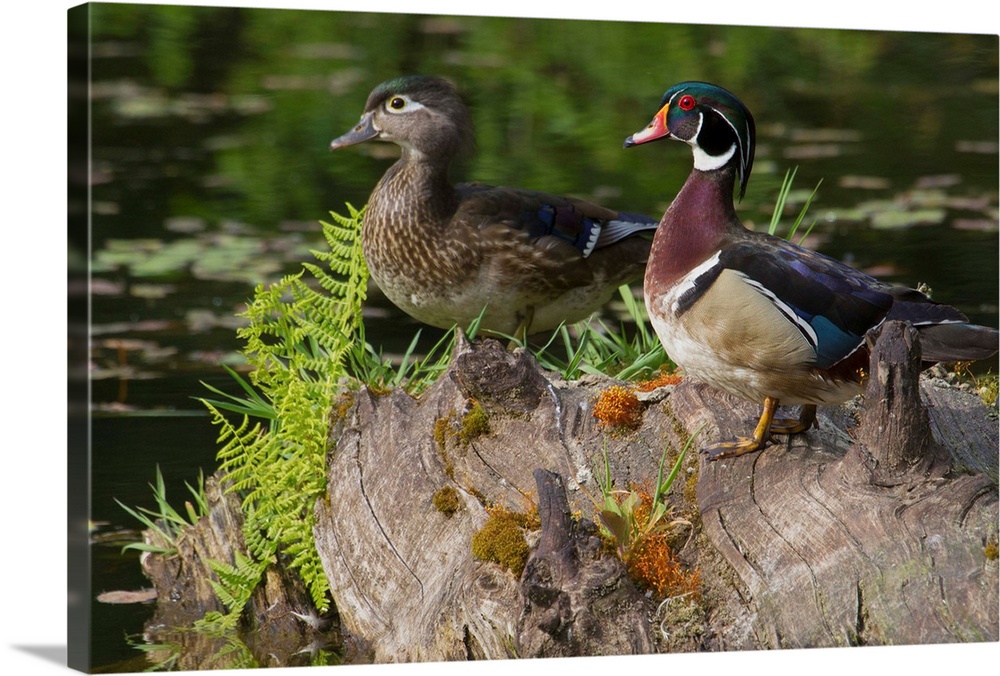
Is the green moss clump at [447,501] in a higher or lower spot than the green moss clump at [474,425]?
lower

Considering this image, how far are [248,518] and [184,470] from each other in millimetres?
330

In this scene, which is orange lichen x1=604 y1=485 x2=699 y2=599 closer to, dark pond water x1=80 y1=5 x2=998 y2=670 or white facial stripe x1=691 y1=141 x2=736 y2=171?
white facial stripe x1=691 y1=141 x2=736 y2=171

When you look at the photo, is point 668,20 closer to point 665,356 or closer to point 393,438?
point 665,356

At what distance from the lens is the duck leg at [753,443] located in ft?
12.8

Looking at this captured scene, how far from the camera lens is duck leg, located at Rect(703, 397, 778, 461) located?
3.89 m

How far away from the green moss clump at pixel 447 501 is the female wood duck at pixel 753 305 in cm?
75

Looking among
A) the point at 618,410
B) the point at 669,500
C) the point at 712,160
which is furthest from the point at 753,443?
the point at 712,160

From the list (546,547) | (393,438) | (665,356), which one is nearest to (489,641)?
(546,547)

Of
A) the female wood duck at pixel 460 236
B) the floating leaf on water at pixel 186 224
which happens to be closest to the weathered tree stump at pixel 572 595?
the female wood duck at pixel 460 236

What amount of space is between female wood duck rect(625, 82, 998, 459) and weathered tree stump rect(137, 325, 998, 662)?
0.62 feet

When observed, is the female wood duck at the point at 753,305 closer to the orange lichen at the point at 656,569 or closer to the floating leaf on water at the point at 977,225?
the orange lichen at the point at 656,569

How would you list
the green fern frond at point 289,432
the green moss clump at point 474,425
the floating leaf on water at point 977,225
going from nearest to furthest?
the green moss clump at point 474,425 → the green fern frond at point 289,432 → the floating leaf on water at point 977,225

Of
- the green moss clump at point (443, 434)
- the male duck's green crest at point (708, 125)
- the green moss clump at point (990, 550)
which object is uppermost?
the male duck's green crest at point (708, 125)

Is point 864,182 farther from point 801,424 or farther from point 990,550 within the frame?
point 990,550
